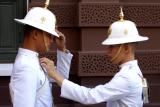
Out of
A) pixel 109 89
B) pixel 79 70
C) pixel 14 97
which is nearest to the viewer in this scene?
pixel 14 97

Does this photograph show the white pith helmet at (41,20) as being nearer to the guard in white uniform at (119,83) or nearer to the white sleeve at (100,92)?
the guard in white uniform at (119,83)

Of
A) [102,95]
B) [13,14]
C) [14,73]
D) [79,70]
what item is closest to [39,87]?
[14,73]

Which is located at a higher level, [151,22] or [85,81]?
[151,22]

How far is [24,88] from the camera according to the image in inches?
125

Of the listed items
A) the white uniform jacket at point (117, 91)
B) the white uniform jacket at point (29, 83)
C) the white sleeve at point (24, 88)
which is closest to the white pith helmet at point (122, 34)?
the white uniform jacket at point (117, 91)

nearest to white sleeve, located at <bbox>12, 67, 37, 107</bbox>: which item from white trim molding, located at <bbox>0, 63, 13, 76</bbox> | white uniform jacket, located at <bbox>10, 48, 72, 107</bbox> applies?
white uniform jacket, located at <bbox>10, 48, 72, 107</bbox>

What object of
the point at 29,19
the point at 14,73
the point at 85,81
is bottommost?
the point at 85,81

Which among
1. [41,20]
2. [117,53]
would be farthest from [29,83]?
[117,53]

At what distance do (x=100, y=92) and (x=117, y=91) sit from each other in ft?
0.42

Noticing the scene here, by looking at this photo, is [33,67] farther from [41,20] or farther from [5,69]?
[5,69]

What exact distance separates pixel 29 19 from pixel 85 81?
8.65ft

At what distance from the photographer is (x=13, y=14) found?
6.13 meters

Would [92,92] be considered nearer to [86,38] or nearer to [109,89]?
[109,89]

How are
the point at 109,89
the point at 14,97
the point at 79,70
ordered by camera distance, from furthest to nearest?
the point at 79,70 < the point at 109,89 < the point at 14,97
